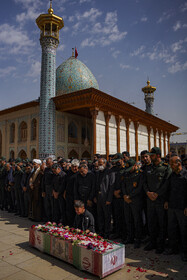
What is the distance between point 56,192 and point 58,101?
11066mm

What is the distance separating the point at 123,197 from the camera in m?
4.81

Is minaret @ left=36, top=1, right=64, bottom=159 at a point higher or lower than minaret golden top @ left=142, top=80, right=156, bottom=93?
lower

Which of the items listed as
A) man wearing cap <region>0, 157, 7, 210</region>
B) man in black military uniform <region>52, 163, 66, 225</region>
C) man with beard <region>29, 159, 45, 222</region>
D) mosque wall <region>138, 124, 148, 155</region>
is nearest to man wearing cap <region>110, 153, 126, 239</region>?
man in black military uniform <region>52, 163, 66, 225</region>

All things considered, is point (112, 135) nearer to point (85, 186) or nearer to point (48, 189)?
point (48, 189)

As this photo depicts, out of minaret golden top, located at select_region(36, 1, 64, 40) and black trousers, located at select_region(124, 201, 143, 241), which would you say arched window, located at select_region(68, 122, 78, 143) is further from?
black trousers, located at select_region(124, 201, 143, 241)

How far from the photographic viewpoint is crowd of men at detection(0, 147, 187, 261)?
4051 mm

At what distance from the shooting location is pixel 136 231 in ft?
14.8

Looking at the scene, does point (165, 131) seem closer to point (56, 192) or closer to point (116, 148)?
point (116, 148)

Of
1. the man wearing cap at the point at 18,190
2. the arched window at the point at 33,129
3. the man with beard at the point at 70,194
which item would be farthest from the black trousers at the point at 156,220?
the arched window at the point at 33,129

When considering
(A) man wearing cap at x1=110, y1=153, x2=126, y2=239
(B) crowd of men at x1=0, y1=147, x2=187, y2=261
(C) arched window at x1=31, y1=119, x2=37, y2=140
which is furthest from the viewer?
(C) arched window at x1=31, y1=119, x2=37, y2=140

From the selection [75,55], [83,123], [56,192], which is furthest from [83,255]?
[75,55]

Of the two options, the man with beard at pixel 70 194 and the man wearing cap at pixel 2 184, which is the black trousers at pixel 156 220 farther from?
the man wearing cap at pixel 2 184

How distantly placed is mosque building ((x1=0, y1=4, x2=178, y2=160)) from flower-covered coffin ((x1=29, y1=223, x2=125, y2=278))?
10857mm

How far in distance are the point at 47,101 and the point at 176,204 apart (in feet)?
43.7
